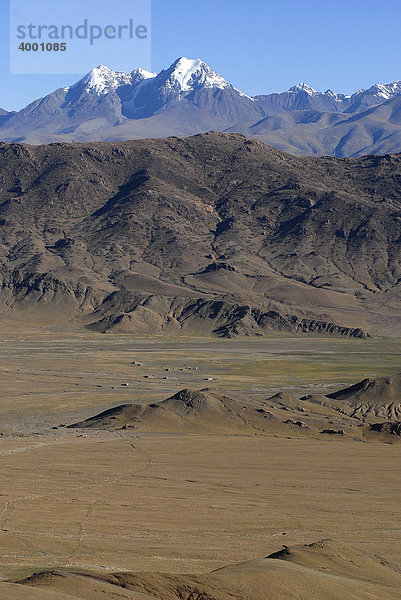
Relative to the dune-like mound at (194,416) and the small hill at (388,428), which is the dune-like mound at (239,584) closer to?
the dune-like mound at (194,416)

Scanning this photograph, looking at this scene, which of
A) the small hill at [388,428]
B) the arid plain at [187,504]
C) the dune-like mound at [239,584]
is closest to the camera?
the dune-like mound at [239,584]

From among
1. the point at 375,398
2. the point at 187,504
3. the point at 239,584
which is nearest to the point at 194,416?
the point at 375,398

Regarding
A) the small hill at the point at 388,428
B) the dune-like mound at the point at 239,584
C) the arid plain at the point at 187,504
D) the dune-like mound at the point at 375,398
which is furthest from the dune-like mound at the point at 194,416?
the dune-like mound at the point at 239,584

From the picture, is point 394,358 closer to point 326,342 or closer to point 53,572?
point 326,342

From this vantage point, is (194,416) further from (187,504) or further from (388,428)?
(187,504)

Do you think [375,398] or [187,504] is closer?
[187,504]

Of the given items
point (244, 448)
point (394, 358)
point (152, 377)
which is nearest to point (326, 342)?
point (394, 358)
